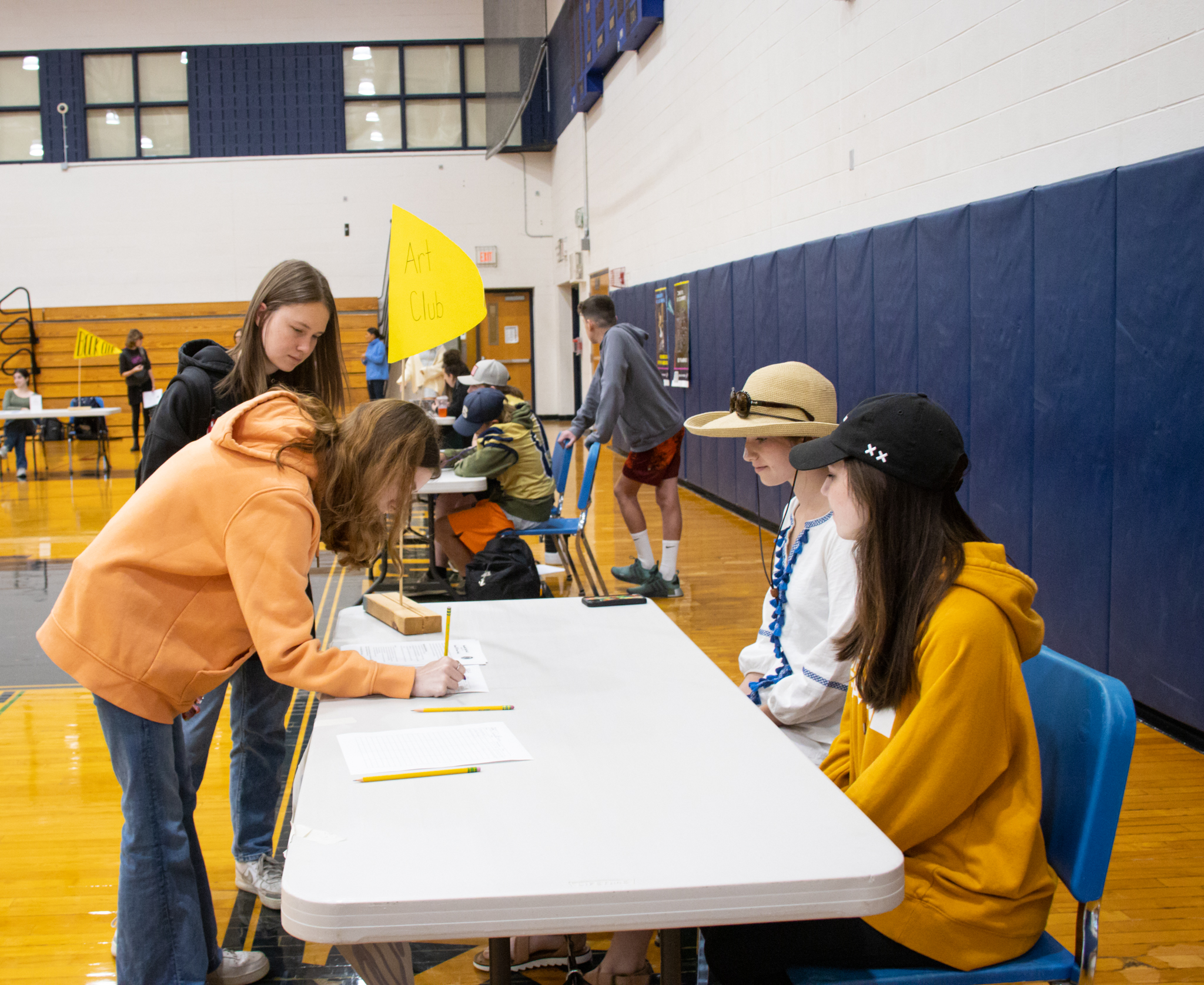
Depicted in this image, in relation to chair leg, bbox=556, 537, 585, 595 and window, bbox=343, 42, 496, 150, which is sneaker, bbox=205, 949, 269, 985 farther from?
window, bbox=343, 42, 496, 150

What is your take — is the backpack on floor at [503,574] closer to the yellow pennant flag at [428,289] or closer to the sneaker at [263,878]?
the yellow pennant flag at [428,289]

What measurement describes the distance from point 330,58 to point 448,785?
15882mm

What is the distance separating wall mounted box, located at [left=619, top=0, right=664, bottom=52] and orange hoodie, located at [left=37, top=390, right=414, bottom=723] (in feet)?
27.3

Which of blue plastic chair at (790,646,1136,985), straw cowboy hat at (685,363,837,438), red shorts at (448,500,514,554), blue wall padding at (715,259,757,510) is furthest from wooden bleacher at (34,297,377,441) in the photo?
blue plastic chair at (790,646,1136,985)

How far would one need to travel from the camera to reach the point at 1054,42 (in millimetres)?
3656

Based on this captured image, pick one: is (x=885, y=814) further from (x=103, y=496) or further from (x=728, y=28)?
(x=103, y=496)

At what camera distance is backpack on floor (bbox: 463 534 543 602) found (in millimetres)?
4094

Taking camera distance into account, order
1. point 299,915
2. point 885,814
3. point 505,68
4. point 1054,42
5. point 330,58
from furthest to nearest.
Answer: point 330,58 < point 505,68 < point 1054,42 < point 885,814 < point 299,915

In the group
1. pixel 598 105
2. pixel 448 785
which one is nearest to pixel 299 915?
pixel 448 785

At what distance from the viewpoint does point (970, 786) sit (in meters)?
1.36

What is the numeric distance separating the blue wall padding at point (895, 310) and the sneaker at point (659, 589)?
1.49 meters

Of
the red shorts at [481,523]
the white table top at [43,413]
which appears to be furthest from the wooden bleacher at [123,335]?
the red shorts at [481,523]

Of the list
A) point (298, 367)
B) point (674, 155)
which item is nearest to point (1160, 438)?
point (298, 367)

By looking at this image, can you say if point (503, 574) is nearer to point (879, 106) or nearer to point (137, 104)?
point (879, 106)
